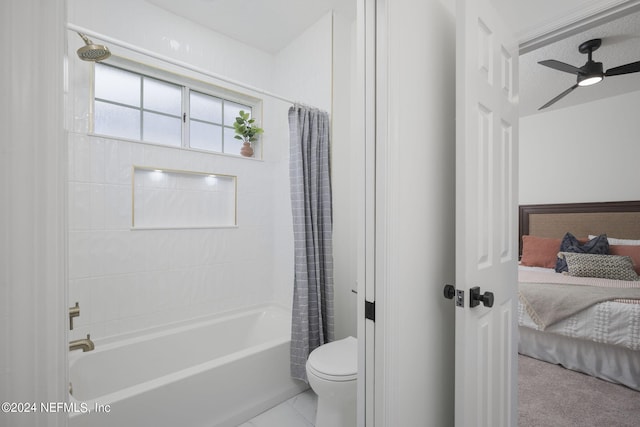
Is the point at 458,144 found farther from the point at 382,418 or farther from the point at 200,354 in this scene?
the point at 200,354

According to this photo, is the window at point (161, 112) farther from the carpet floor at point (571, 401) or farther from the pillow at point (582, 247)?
the pillow at point (582, 247)

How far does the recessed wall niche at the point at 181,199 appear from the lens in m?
2.14

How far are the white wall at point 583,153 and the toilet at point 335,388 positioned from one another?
4.16 m

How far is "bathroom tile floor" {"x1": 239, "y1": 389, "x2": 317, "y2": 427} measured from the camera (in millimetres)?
1796

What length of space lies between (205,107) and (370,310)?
7.80 feet

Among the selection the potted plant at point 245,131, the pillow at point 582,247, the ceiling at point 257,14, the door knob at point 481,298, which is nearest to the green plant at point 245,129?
the potted plant at point 245,131

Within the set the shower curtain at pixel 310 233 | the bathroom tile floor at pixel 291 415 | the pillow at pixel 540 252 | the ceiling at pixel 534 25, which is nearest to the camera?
the ceiling at pixel 534 25

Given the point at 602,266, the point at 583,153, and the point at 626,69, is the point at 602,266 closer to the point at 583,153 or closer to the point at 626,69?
the point at 583,153

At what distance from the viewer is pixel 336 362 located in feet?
5.28

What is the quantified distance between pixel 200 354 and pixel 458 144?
7.46 ft

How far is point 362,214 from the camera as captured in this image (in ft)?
3.38

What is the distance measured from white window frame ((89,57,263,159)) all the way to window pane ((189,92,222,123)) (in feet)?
0.13

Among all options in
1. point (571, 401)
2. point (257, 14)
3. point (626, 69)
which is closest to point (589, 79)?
point (626, 69)

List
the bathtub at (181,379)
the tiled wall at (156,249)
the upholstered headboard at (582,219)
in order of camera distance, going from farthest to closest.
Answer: the upholstered headboard at (582,219) < the tiled wall at (156,249) < the bathtub at (181,379)
